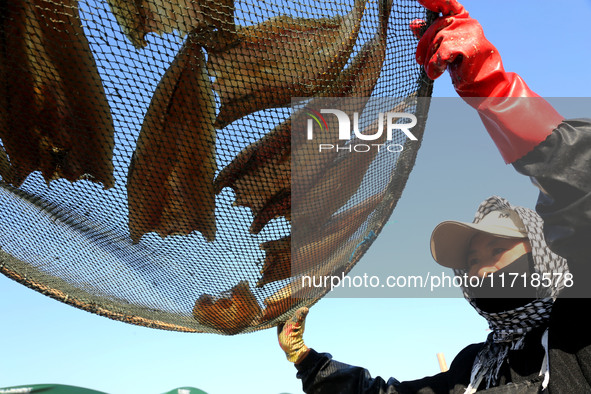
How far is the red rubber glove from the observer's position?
1678 mm

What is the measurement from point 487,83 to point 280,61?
0.66 meters

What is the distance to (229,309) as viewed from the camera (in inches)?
86.4

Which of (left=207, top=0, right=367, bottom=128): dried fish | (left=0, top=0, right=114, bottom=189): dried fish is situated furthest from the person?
(left=0, top=0, right=114, bottom=189): dried fish

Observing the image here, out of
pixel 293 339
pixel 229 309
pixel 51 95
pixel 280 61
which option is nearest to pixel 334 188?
pixel 280 61

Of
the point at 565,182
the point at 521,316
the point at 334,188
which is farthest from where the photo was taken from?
the point at 521,316

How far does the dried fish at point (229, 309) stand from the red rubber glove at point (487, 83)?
1.07 meters

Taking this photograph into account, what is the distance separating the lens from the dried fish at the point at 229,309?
7.11 feet

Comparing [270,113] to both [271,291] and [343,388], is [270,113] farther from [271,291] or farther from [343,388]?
[343,388]

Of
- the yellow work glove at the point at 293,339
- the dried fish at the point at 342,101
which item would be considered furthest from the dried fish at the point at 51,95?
the yellow work glove at the point at 293,339

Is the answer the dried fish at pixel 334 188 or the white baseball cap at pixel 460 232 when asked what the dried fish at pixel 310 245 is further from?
the white baseball cap at pixel 460 232

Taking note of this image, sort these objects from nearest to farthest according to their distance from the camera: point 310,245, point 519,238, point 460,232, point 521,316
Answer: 1. point 310,245
2. point 521,316
3. point 519,238
4. point 460,232

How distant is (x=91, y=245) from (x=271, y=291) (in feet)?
2.37

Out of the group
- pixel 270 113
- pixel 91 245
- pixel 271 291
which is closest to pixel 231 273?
pixel 271 291

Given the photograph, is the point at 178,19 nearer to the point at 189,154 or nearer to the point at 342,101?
the point at 189,154
